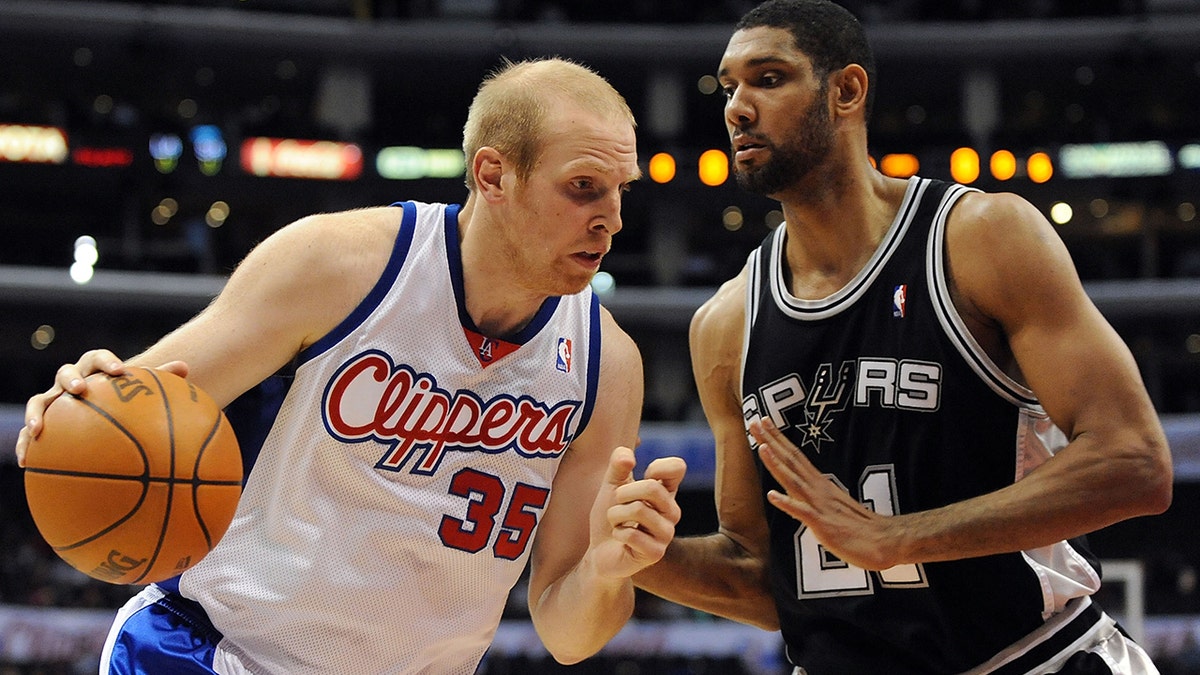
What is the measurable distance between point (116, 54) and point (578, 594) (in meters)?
25.7

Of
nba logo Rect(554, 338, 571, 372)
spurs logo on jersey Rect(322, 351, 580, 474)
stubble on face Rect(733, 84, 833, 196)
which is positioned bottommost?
spurs logo on jersey Rect(322, 351, 580, 474)

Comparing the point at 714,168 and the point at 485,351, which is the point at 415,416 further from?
the point at 714,168

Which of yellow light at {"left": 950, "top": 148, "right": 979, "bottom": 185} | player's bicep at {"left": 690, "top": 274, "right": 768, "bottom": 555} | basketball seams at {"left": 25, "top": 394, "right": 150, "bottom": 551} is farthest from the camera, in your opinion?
yellow light at {"left": 950, "top": 148, "right": 979, "bottom": 185}

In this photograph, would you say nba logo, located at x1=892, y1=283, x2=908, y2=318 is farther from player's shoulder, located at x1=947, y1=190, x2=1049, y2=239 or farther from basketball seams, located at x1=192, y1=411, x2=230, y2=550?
basketball seams, located at x1=192, y1=411, x2=230, y2=550

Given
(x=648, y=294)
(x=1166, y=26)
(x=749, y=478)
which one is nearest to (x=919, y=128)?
(x=1166, y=26)

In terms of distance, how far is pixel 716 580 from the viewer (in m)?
4.36

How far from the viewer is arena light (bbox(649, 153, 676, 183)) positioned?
25672mm

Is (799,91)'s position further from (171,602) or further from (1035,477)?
(171,602)

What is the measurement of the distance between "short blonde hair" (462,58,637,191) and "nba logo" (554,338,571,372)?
20.6 inches

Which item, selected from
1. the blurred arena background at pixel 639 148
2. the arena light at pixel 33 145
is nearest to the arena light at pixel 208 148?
the blurred arena background at pixel 639 148

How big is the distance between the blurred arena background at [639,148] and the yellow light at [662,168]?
40 millimetres

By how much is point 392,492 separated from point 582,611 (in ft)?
2.16

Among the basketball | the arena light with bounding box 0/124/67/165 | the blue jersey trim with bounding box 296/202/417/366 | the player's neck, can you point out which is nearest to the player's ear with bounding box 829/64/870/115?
the player's neck

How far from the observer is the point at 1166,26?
81.0 ft
